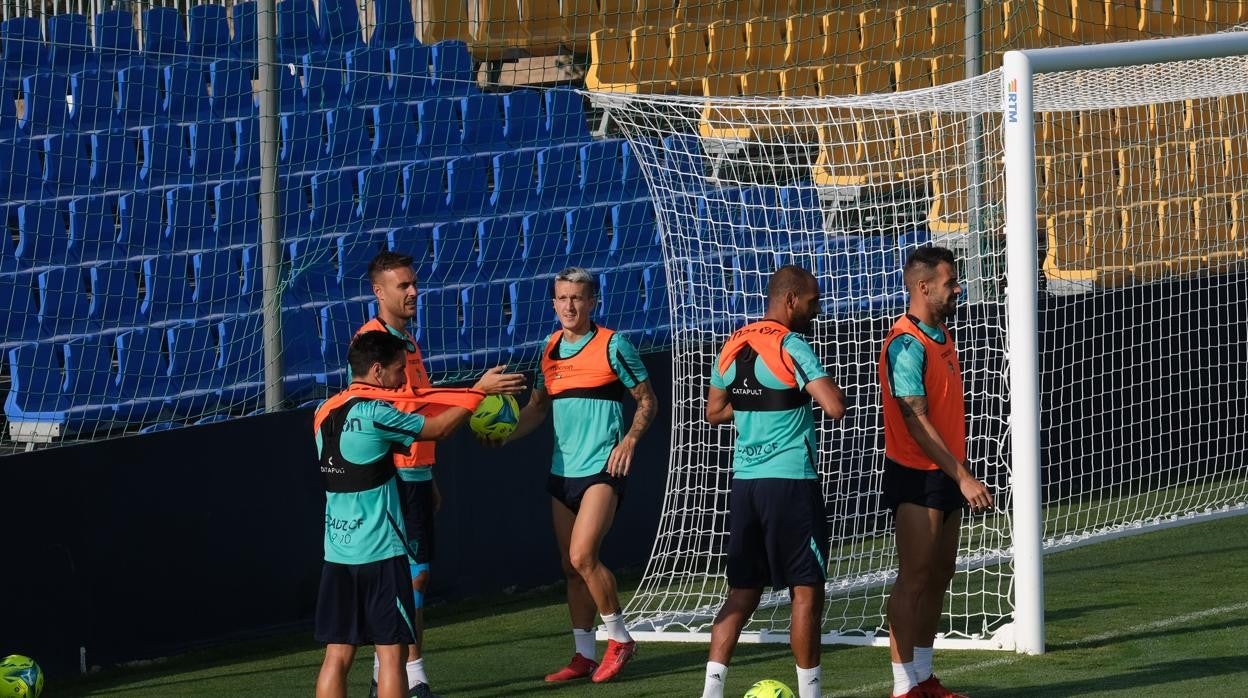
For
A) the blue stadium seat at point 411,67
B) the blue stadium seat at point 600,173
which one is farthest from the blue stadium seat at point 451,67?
the blue stadium seat at point 600,173

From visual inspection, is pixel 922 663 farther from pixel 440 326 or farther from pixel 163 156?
pixel 163 156

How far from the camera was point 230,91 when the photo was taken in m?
10.0

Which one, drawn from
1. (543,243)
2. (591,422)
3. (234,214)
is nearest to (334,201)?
(234,214)

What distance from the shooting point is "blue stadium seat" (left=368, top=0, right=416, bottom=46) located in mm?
11359

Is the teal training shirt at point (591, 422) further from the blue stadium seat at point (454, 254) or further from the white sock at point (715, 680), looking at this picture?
the blue stadium seat at point (454, 254)

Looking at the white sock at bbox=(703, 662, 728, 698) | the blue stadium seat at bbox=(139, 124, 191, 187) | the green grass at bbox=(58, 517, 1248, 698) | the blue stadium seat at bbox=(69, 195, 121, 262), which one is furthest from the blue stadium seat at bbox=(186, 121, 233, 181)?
the white sock at bbox=(703, 662, 728, 698)

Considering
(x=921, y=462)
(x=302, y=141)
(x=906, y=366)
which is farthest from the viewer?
(x=302, y=141)

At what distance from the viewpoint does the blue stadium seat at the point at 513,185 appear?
11.2 metres

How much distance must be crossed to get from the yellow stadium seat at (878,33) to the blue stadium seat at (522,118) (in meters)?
3.23

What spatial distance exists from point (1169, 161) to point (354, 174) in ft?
20.4

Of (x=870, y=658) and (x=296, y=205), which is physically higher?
(x=296, y=205)

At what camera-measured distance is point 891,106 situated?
794 centimetres

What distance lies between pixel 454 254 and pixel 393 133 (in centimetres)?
92

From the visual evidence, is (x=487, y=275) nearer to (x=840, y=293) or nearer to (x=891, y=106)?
(x=840, y=293)
